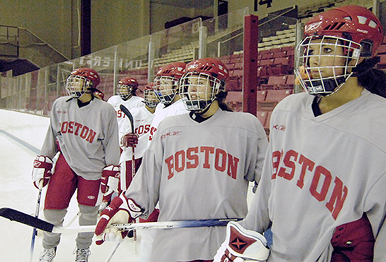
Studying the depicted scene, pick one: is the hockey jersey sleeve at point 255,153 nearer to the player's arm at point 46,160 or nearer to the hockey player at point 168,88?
the hockey player at point 168,88

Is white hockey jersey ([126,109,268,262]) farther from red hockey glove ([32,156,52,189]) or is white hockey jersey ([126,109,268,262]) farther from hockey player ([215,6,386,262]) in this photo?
red hockey glove ([32,156,52,189])

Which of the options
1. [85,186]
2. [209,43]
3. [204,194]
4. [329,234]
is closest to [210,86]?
[204,194]

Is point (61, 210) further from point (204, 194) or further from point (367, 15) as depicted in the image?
point (367, 15)

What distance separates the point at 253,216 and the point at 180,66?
1566mm

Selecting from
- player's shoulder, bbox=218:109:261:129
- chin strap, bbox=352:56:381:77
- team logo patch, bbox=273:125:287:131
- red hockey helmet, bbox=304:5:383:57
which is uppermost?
red hockey helmet, bbox=304:5:383:57

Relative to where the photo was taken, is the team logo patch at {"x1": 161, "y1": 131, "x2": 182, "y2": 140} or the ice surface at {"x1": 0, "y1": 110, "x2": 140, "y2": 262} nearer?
the team logo patch at {"x1": 161, "y1": 131, "x2": 182, "y2": 140}

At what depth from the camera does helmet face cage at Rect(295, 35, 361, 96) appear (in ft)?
2.83

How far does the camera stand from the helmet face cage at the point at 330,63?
863 mm

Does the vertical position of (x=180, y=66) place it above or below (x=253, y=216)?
above

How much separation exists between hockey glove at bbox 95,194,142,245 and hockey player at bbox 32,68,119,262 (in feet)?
3.61

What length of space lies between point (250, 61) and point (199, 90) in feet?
2.34

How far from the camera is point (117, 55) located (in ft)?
18.1

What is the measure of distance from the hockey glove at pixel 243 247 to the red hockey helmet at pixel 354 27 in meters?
0.52

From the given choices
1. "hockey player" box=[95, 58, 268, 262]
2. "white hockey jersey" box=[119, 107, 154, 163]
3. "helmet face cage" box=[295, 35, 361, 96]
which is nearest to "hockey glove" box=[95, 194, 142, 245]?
"hockey player" box=[95, 58, 268, 262]
